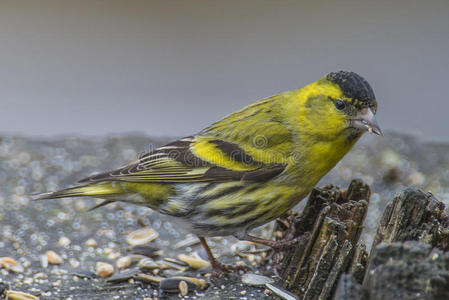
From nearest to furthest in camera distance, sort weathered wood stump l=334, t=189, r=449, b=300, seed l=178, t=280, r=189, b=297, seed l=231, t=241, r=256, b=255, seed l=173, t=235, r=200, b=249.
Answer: weathered wood stump l=334, t=189, r=449, b=300 → seed l=178, t=280, r=189, b=297 → seed l=231, t=241, r=256, b=255 → seed l=173, t=235, r=200, b=249

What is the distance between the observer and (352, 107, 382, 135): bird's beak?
3471 millimetres

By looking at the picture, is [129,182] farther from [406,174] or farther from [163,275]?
[406,174]

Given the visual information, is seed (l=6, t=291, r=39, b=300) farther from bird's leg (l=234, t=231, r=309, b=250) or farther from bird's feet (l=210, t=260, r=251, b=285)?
bird's leg (l=234, t=231, r=309, b=250)

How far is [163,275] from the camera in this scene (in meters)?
3.70

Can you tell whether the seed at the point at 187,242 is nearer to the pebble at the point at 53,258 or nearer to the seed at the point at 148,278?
the seed at the point at 148,278

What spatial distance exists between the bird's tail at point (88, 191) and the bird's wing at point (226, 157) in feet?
0.22

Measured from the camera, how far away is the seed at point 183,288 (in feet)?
11.3

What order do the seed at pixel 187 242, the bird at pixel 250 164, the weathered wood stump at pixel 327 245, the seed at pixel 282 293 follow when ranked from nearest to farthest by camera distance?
the weathered wood stump at pixel 327 245
the seed at pixel 282 293
the bird at pixel 250 164
the seed at pixel 187 242

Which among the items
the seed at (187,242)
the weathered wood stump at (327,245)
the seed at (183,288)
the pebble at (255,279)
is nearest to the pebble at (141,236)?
the seed at (187,242)

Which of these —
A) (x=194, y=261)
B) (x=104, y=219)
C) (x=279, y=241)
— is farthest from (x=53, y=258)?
(x=279, y=241)

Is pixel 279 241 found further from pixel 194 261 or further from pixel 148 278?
pixel 148 278

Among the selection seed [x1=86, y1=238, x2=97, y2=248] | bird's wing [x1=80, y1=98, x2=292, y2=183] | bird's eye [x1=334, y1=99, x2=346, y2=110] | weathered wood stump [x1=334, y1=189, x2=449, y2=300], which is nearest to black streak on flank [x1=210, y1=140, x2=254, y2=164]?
bird's wing [x1=80, y1=98, x2=292, y2=183]

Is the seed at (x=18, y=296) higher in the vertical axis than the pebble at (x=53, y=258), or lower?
lower

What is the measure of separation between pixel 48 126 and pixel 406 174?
503 centimetres
